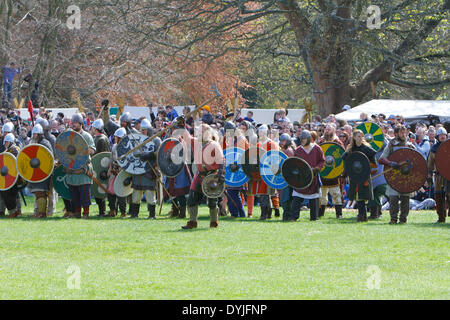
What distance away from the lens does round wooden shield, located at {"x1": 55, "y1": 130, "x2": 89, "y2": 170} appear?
576 inches

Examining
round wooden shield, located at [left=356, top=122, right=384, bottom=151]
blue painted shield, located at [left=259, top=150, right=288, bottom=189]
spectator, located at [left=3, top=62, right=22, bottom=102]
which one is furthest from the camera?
spectator, located at [left=3, top=62, right=22, bottom=102]

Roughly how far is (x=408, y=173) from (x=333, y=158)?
64.3 inches

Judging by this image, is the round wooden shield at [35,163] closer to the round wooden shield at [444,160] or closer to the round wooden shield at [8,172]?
the round wooden shield at [8,172]

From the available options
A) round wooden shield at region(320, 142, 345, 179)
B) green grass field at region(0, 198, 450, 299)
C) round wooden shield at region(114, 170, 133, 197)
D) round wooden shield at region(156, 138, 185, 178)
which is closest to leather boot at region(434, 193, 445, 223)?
green grass field at region(0, 198, 450, 299)

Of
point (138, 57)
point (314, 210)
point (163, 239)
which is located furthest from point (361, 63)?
point (163, 239)

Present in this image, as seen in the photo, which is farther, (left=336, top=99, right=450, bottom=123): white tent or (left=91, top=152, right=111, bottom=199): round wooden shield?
(left=336, top=99, right=450, bottom=123): white tent

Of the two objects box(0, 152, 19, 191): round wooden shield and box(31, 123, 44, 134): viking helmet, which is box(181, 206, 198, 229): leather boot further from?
box(0, 152, 19, 191): round wooden shield

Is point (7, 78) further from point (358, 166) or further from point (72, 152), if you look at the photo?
point (358, 166)

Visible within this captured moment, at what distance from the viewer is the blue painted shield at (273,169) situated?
14.5m

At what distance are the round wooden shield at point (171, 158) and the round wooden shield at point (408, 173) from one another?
129 inches

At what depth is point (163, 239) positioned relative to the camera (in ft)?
38.5

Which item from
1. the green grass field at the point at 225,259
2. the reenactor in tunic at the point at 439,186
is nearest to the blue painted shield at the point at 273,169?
the green grass field at the point at 225,259

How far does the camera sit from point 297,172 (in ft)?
46.2

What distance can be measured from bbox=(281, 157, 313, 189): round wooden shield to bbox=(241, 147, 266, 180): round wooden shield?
70 centimetres
